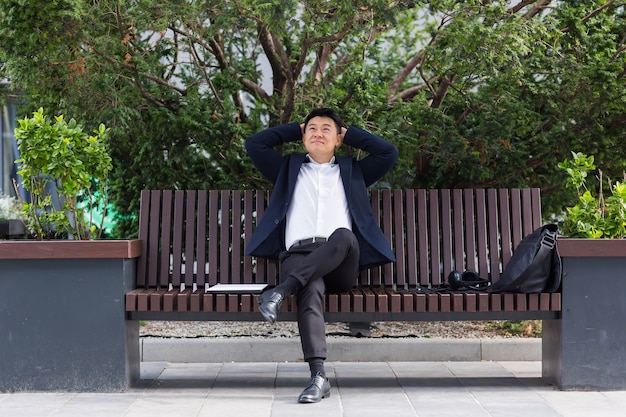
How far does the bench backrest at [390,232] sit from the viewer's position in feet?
19.5

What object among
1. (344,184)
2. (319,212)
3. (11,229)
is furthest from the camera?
(11,229)

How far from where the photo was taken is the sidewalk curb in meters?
6.55

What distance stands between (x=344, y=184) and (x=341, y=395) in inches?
52.7

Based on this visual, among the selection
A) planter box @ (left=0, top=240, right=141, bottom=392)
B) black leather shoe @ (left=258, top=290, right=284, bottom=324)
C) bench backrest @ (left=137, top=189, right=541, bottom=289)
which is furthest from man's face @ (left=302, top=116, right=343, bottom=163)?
planter box @ (left=0, top=240, right=141, bottom=392)

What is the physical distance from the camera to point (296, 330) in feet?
24.1

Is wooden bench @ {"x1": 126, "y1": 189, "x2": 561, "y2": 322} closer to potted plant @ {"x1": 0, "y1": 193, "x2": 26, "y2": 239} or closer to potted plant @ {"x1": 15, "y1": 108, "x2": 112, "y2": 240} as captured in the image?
potted plant @ {"x1": 15, "y1": 108, "x2": 112, "y2": 240}

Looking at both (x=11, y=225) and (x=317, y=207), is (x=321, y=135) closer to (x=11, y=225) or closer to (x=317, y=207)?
(x=317, y=207)

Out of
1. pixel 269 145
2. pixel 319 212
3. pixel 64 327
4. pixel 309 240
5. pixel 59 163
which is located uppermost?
pixel 269 145

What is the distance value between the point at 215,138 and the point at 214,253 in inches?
54.0

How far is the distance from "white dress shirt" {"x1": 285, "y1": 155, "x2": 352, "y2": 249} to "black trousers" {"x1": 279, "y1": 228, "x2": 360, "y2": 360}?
4.8 inches

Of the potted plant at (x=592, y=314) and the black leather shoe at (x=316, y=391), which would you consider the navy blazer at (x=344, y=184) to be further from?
the potted plant at (x=592, y=314)

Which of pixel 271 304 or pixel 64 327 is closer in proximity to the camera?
pixel 271 304

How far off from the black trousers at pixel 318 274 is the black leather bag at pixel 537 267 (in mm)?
927

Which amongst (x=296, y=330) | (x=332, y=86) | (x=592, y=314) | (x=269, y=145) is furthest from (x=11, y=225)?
(x=592, y=314)
